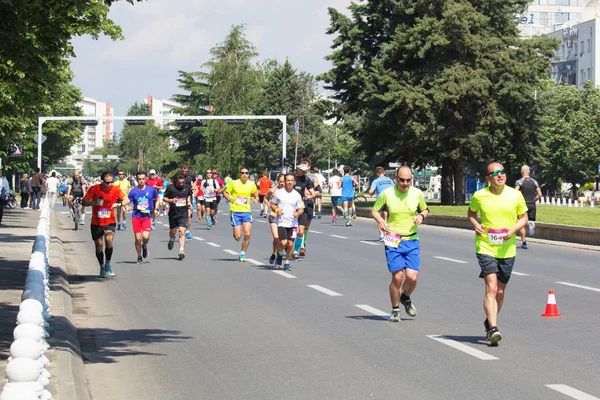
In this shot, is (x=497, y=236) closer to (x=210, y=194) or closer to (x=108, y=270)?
(x=108, y=270)

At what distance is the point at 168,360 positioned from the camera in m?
8.96

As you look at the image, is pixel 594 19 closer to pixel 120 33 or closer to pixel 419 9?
pixel 419 9

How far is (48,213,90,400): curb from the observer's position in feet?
23.1

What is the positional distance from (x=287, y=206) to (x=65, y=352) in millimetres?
9612

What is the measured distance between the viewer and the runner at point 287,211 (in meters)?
17.8

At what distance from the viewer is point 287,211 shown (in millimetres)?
17891

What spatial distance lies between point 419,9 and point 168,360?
43.6 m

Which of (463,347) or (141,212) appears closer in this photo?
(463,347)

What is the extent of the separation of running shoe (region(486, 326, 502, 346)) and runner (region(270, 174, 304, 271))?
8.38 metres

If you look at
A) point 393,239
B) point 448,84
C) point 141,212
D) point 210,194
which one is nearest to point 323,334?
point 393,239

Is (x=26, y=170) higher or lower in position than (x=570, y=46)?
lower

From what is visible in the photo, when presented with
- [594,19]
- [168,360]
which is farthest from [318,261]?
[594,19]

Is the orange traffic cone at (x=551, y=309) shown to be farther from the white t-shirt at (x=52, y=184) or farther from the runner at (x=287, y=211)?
the white t-shirt at (x=52, y=184)

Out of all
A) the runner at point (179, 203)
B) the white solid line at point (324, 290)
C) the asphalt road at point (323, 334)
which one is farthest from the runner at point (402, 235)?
the runner at point (179, 203)
